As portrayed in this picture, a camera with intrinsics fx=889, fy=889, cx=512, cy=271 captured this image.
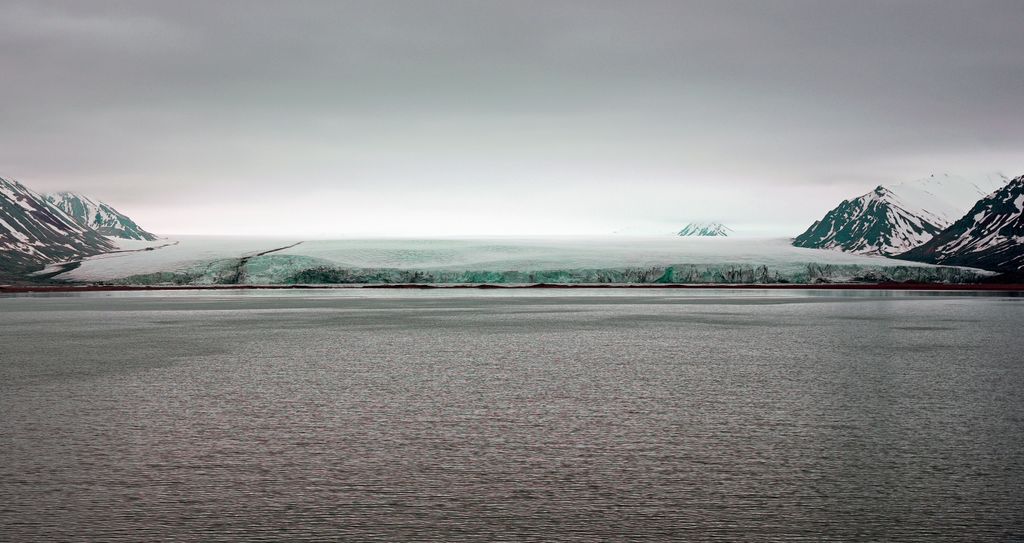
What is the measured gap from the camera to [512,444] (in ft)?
55.6

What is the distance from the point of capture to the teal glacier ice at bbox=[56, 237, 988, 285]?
124 metres

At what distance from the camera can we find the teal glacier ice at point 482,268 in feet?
408

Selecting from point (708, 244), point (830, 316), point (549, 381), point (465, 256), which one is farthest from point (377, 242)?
point (549, 381)

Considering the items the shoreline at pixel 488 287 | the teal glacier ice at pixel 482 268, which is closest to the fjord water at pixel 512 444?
the teal glacier ice at pixel 482 268

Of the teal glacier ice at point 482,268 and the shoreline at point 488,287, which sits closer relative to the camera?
the teal glacier ice at point 482,268

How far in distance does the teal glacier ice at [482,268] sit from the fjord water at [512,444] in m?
89.0

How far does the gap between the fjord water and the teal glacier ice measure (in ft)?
292

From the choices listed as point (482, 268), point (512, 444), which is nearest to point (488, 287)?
point (482, 268)

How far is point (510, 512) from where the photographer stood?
40.1 ft

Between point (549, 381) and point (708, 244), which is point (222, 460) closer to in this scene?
point (549, 381)

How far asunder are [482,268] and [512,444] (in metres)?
112

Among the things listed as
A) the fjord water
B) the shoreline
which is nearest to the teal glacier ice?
the shoreline

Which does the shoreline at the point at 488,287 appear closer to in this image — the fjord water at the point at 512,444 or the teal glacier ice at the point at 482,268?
the teal glacier ice at the point at 482,268

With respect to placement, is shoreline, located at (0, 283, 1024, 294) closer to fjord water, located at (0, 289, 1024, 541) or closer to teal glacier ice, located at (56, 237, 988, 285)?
teal glacier ice, located at (56, 237, 988, 285)
